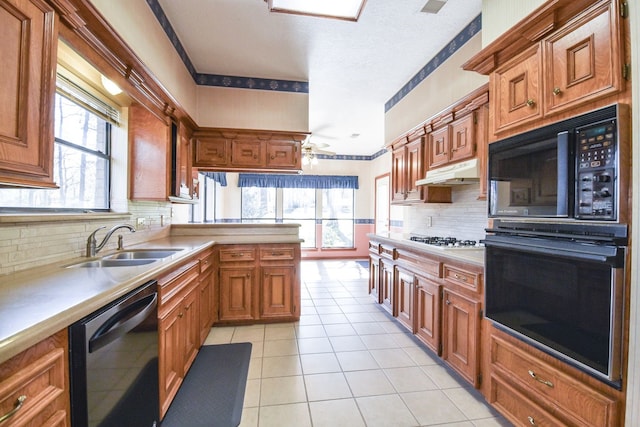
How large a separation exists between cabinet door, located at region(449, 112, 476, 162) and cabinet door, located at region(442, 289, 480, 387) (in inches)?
46.4

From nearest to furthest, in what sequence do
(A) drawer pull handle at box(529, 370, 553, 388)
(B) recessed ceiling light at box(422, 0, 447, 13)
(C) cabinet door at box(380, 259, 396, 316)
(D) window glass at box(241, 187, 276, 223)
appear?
(A) drawer pull handle at box(529, 370, 553, 388) < (B) recessed ceiling light at box(422, 0, 447, 13) < (C) cabinet door at box(380, 259, 396, 316) < (D) window glass at box(241, 187, 276, 223)

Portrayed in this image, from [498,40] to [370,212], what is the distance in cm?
613

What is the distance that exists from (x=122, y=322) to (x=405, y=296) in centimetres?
241

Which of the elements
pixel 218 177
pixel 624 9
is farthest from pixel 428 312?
pixel 218 177

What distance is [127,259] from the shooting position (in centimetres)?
202

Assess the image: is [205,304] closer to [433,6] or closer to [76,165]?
[76,165]

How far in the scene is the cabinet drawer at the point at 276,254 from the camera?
309 centimetres

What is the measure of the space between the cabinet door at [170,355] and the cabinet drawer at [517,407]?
74.3 inches

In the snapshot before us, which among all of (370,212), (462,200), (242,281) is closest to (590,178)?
(462,200)

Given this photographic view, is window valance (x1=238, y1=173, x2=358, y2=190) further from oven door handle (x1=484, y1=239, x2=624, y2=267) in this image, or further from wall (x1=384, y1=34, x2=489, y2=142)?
oven door handle (x1=484, y1=239, x2=624, y2=267)

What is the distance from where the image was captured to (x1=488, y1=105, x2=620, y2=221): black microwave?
111cm

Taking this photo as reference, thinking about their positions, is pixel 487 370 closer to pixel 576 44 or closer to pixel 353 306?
pixel 576 44

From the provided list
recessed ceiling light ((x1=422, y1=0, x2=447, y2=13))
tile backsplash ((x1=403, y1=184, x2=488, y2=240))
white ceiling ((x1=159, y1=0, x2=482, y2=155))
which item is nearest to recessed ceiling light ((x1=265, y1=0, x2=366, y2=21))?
white ceiling ((x1=159, y1=0, x2=482, y2=155))

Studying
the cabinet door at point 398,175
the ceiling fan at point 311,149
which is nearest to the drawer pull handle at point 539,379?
the cabinet door at point 398,175
